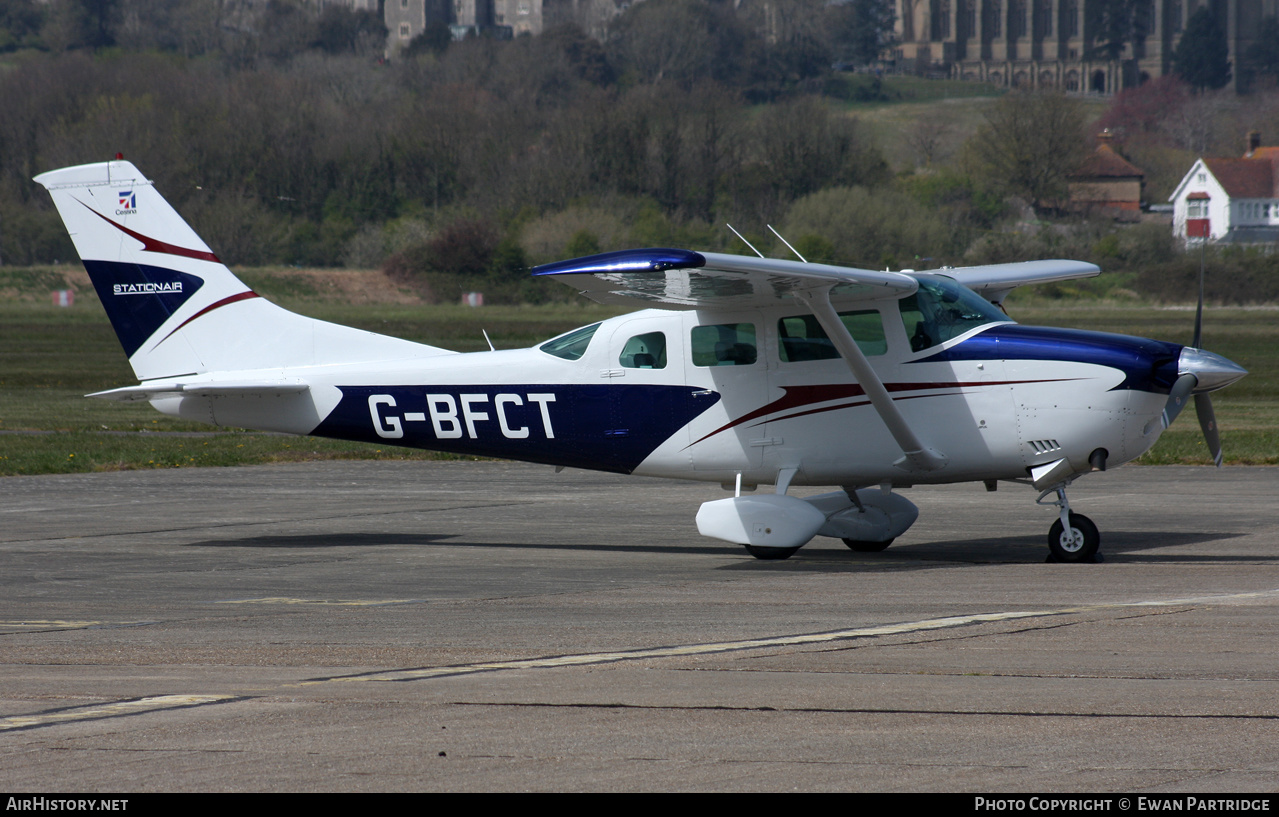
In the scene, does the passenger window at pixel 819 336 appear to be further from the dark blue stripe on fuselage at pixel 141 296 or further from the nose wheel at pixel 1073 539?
the dark blue stripe on fuselage at pixel 141 296

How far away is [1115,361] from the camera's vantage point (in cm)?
1198

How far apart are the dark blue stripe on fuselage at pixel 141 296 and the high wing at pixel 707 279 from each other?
441 cm

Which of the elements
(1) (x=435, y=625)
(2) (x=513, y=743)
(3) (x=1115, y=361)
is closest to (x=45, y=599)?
(1) (x=435, y=625)

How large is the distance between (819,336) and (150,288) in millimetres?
6400

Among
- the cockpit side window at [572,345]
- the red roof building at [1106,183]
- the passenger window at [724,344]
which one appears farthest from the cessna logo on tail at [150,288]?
the red roof building at [1106,183]

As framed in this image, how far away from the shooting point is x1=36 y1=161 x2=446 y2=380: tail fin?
14273mm

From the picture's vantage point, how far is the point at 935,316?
12.6 m

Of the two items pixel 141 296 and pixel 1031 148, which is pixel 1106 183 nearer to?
pixel 1031 148

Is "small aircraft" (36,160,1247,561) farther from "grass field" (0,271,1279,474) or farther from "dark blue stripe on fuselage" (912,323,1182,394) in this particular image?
"grass field" (0,271,1279,474)

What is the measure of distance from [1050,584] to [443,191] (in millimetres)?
83150

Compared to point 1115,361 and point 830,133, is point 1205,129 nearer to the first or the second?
point 830,133

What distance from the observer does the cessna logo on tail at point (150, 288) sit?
1440 centimetres

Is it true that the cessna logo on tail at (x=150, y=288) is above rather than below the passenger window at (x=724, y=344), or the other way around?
above

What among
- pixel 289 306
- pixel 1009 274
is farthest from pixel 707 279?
pixel 289 306
